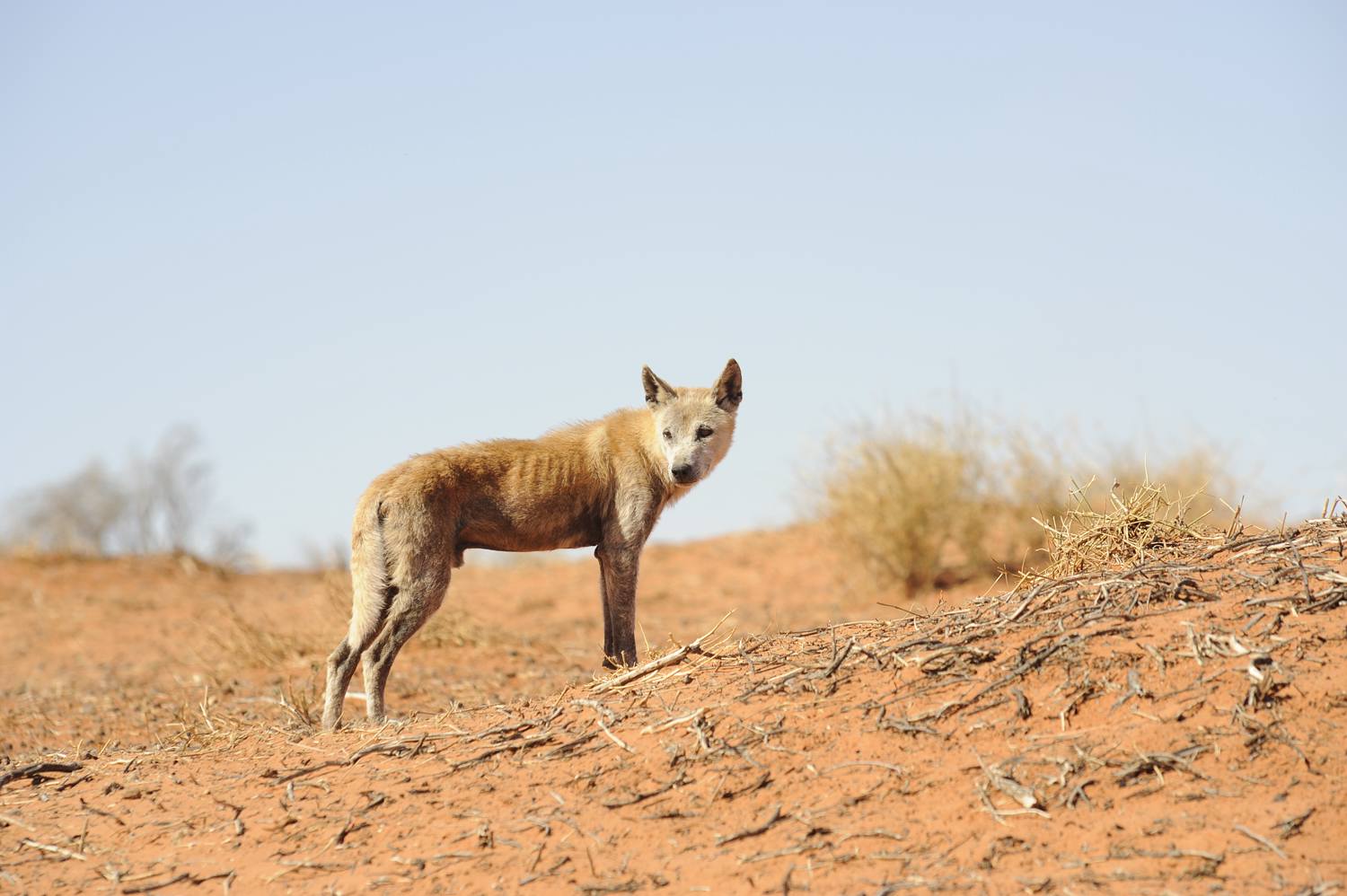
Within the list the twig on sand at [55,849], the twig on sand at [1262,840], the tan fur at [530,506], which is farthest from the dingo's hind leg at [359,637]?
the twig on sand at [1262,840]

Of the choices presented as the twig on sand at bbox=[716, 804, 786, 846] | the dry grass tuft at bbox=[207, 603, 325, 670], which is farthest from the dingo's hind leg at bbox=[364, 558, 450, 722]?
the dry grass tuft at bbox=[207, 603, 325, 670]

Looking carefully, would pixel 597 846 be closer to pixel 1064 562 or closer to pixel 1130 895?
pixel 1130 895

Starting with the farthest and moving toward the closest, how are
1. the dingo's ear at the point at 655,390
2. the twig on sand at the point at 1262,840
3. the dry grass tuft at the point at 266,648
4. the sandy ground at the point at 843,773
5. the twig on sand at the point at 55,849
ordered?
the dry grass tuft at the point at 266,648
the dingo's ear at the point at 655,390
the twig on sand at the point at 55,849
the sandy ground at the point at 843,773
the twig on sand at the point at 1262,840

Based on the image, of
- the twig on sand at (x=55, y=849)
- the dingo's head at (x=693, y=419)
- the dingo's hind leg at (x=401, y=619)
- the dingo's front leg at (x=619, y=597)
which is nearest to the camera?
the twig on sand at (x=55, y=849)

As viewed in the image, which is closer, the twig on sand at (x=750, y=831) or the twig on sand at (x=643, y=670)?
the twig on sand at (x=750, y=831)

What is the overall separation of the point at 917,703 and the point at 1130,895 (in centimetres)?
154

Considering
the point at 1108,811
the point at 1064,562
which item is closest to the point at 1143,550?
the point at 1064,562

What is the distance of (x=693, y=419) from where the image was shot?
30.4ft

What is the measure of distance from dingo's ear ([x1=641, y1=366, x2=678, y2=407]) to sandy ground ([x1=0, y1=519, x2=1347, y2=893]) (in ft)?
9.50

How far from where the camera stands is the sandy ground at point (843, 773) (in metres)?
4.74

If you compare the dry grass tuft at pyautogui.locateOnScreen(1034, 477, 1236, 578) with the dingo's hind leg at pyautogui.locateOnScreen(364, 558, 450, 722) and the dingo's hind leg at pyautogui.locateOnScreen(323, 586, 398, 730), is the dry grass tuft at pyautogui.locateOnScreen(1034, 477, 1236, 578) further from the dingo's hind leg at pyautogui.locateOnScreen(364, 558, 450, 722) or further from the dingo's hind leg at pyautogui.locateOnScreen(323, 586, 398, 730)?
the dingo's hind leg at pyautogui.locateOnScreen(323, 586, 398, 730)

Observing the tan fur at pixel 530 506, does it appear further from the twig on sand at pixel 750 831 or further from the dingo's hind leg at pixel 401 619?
the twig on sand at pixel 750 831

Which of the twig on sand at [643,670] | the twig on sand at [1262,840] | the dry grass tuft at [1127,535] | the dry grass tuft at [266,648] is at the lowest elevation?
the dry grass tuft at [266,648]

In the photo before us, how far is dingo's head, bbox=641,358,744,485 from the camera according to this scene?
8.98 meters
